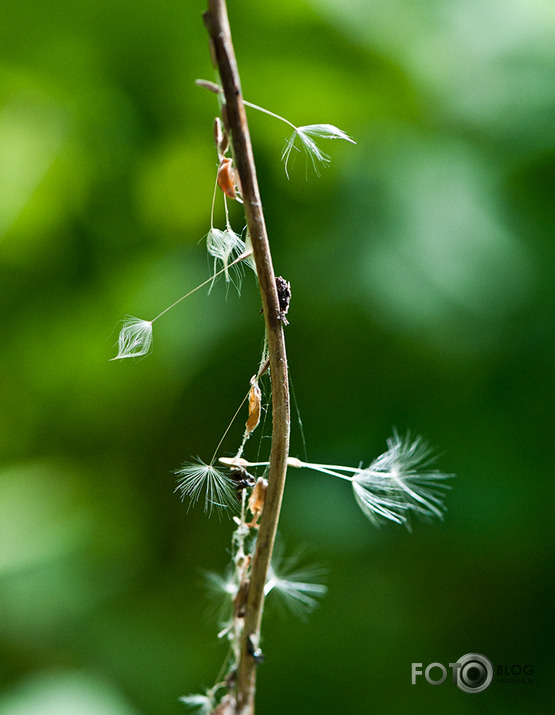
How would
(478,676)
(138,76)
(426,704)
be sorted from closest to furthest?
(478,676), (426,704), (138,76)

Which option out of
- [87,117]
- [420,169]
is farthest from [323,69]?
[87,117]

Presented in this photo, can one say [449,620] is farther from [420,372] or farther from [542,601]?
[420,372]

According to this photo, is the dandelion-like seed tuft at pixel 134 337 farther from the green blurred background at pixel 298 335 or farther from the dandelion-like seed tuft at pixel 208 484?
the green blurred background at pixel 298 335

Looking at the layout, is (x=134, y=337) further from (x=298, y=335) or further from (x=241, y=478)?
(x=298, y=335)

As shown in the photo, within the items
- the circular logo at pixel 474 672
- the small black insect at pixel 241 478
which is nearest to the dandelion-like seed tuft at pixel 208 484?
the small black insect at pixel 241 478

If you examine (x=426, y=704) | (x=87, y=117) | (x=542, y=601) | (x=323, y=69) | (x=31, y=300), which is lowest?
(x=426, y=704)
